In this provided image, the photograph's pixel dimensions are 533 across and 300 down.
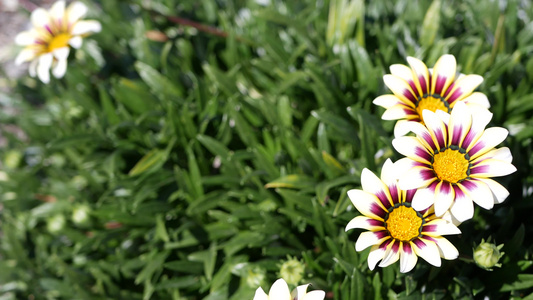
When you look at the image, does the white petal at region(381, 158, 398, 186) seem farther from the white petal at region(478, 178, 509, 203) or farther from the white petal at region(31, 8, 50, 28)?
the white petal at region(31, 8, 50, 28)

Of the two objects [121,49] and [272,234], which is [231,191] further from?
[121,49]

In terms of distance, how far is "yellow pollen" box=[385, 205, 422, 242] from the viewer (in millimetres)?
1224

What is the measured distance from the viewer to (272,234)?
5.59ft

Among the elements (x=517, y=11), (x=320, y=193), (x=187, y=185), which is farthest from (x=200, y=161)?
(x=517, y=11)

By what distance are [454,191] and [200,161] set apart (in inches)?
42.3

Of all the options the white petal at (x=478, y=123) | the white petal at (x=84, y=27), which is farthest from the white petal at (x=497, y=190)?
the white petal at (x=84, y=27)

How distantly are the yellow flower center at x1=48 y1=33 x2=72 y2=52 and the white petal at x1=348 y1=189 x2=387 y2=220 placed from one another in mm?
1426

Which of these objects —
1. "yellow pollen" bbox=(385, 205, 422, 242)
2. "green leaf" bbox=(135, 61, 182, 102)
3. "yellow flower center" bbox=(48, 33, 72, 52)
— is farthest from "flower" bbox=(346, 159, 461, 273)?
"yellow flower center" bbox=(48, 33, 72, 52)

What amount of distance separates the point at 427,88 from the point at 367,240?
1.62ft

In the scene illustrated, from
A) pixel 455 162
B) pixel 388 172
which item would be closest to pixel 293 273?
pixel 388 172

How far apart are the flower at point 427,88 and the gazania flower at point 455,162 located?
0.11 metres

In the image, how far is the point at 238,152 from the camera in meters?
1.84

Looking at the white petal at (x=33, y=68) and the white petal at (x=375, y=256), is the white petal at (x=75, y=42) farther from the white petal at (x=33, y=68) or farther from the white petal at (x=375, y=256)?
the white petal at (x=375, y=256)

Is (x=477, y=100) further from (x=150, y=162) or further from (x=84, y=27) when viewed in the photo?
(x=84, y=27)
